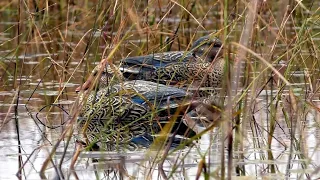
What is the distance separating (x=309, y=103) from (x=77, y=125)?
1.78 meters

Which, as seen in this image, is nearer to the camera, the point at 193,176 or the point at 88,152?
the point at 193,176

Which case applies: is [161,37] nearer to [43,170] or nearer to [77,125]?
[77,125]

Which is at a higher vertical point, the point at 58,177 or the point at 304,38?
the point at 304,38

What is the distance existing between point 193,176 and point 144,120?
1.98 m

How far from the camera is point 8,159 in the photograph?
5.79 metres

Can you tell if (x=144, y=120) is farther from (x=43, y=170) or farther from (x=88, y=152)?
(x=43, y=170)

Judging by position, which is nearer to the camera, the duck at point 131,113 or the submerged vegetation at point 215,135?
the submerged vegetation at point 215,135

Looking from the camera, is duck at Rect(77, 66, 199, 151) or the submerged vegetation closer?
the submerged vegetation

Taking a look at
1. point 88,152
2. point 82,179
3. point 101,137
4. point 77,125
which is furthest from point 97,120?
point 82,179

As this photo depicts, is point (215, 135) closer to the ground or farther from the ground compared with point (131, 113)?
farther from the ground

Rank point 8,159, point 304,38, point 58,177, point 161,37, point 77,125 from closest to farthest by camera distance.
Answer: point 58,177 < point 8,159 < point 304,38 < point 77,125 < point 161,37

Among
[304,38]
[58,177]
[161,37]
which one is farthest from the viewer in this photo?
[161,37]

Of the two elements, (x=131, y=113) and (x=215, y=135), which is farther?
(x=131, y=113)

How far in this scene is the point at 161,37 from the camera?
8.98 meters
